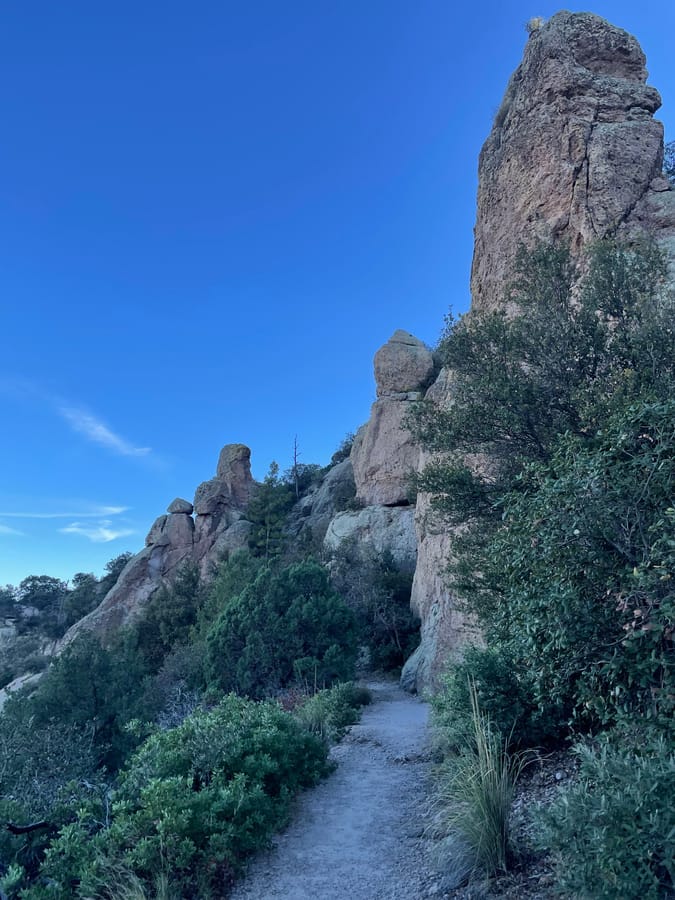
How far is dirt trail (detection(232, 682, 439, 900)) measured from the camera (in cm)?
474

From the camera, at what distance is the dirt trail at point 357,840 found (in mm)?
4738

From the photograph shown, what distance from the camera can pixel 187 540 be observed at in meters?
41.3

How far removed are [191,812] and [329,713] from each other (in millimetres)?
6304

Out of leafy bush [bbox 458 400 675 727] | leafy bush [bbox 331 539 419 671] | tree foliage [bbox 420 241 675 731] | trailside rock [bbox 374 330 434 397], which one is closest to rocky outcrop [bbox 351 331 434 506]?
trailside rock [bbox 374 330 434 397]

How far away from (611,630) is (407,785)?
4866 mm

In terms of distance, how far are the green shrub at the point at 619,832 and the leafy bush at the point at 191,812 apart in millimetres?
3014

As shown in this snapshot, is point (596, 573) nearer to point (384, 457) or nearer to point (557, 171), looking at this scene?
point (557, 171)

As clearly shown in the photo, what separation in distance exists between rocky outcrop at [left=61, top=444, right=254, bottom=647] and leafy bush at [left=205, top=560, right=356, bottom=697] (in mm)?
20942

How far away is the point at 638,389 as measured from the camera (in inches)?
271

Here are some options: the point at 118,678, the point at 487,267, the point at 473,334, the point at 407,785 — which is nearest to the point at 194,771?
the point at 407,785

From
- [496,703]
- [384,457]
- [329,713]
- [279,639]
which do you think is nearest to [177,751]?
[496,703]

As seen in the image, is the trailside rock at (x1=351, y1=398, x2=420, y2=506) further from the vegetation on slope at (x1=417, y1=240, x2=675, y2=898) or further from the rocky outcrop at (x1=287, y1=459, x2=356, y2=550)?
the vegetation on slope at (x1=417, y1=240, x2=675, y2=898)

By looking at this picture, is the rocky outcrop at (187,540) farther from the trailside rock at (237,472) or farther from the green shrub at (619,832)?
the green shrub at (619,832)

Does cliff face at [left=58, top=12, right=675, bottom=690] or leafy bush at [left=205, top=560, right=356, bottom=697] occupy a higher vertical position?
cliff face at [left=58, top=12, right=675, bottom=690]
